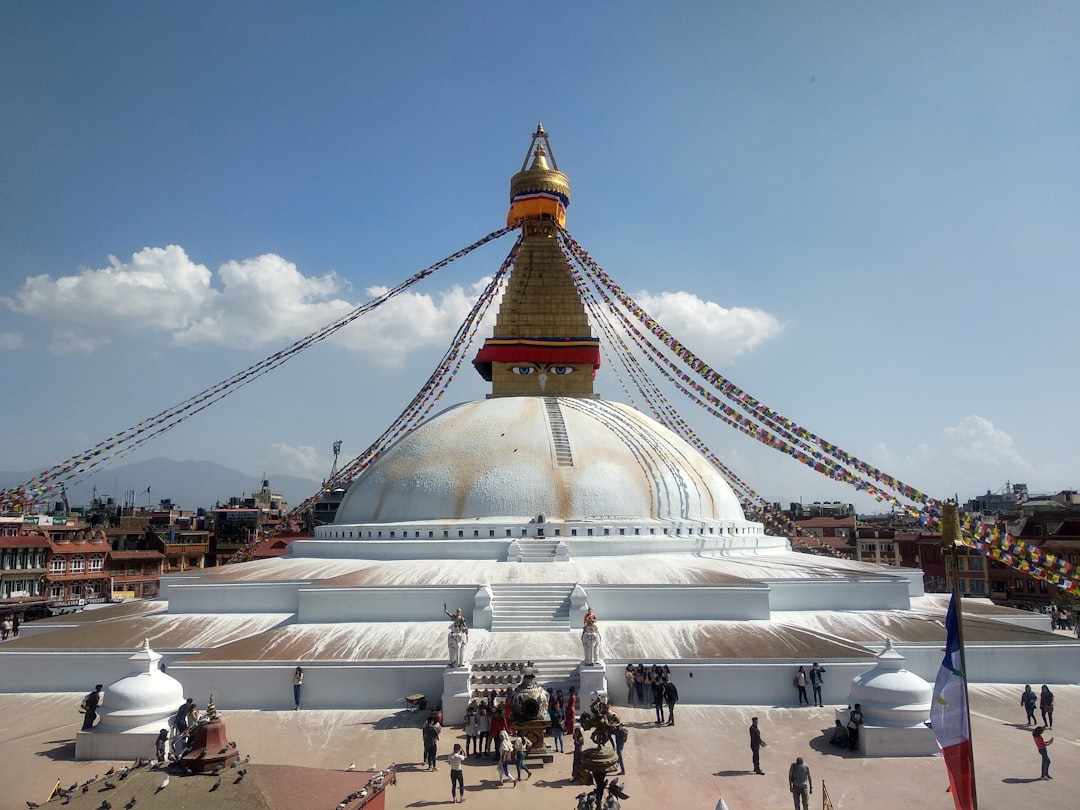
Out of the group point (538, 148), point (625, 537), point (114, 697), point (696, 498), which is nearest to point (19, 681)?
point (114, 697)

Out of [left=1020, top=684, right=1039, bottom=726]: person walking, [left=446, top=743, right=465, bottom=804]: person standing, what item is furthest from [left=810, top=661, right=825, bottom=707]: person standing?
[left=446, top=743, right=465, bottom=804]: person standing

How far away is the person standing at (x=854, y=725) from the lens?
9.30 m

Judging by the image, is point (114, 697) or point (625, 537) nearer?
point (114, 697)

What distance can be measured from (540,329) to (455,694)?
1157cm

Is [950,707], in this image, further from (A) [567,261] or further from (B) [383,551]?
(A) [567,261]

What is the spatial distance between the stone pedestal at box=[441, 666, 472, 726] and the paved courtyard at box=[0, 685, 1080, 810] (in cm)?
23

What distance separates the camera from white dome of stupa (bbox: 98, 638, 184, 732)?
30.6 ft

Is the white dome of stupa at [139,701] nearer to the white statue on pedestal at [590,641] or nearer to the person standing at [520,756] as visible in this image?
the person standing at [520,756]

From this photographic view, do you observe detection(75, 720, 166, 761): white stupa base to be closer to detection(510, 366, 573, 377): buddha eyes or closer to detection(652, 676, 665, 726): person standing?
detection(652, 676, 665, 726): person standing

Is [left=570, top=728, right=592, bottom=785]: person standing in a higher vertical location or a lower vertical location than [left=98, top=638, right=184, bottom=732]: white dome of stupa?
lower

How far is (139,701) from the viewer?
31.1 feet

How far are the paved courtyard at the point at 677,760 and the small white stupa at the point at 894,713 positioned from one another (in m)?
0.19

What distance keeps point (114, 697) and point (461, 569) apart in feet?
20.6

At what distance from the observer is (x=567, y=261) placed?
21.1 m
